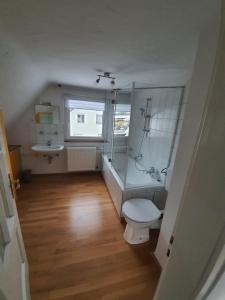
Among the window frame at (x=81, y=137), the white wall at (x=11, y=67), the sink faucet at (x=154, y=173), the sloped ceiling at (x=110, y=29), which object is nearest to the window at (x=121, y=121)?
the window frame at (x=81, y=137)

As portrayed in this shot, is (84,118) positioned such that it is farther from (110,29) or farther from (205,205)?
(205,205)

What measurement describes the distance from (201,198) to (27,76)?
225 centimetres

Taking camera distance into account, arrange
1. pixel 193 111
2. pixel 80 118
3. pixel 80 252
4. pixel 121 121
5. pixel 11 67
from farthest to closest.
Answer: pixel 80 118 → pixel 121 121 → pixel 80 252 → pixel 11 67 → pixel 193 111

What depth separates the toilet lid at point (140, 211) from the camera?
5.57 ft

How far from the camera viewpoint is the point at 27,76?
70.9 inches

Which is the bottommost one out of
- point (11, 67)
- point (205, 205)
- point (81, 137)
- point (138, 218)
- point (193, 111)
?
point (138, 218)

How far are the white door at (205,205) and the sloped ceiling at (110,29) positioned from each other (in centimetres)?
59

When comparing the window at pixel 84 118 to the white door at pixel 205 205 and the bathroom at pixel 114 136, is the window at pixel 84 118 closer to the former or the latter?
the bathroom at pixel 114 136

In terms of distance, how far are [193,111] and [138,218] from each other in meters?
1.33

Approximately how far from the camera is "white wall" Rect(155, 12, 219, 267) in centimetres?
98

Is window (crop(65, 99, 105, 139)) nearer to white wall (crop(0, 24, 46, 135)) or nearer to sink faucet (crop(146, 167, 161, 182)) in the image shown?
white wall (crop(0, 24, 46, 135))

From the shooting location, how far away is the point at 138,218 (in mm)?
1685

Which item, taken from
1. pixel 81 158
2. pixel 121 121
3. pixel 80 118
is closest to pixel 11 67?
pixel 121 121

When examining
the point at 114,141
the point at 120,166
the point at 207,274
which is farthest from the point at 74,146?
the point at 207,274
